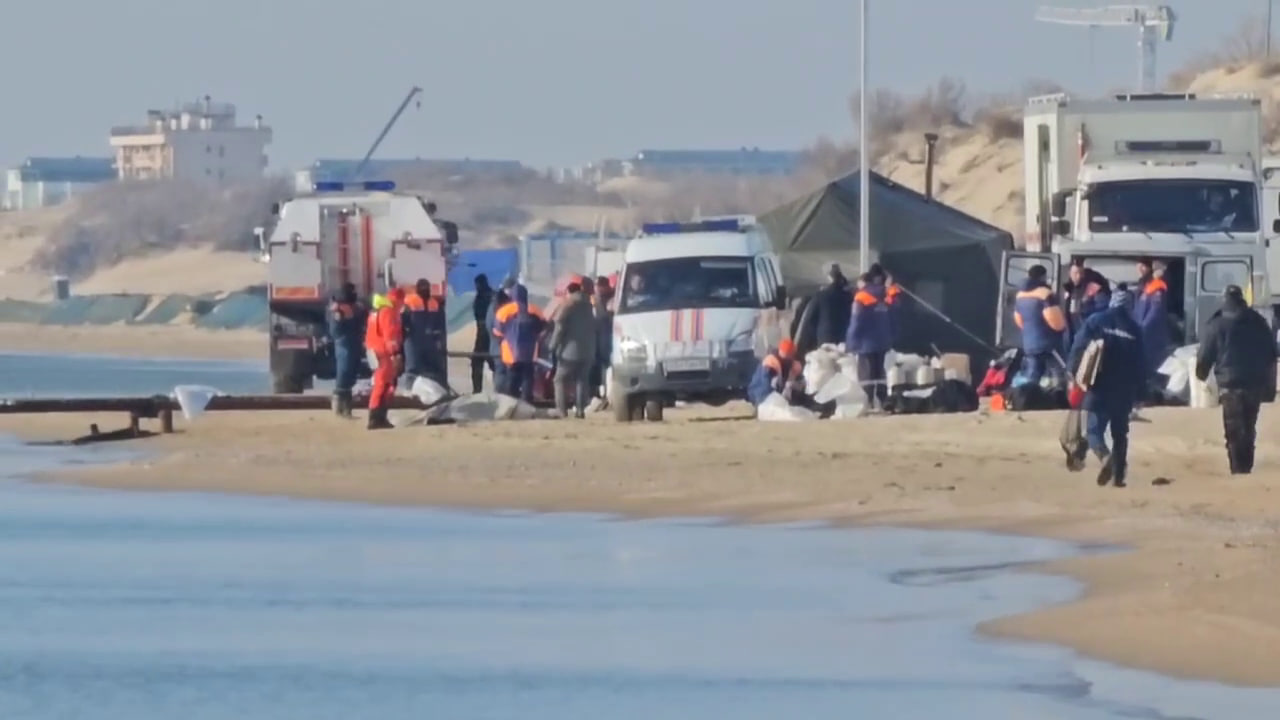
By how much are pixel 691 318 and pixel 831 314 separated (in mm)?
1948

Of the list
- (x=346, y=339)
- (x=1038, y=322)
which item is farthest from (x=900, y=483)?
(x=346, y=339)

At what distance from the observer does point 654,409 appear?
29.3m

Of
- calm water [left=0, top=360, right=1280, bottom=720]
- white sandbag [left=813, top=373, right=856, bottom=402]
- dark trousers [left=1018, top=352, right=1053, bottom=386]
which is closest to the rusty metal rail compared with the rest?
white sandbag [left=813, top=373, right=856, bottom=402]

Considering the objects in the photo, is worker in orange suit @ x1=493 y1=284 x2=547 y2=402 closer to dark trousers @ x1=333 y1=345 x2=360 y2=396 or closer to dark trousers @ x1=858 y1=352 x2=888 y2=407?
dark trousers @ x1=333 y1=345 x2=360 y2=396

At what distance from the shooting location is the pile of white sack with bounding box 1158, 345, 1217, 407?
27188 mm

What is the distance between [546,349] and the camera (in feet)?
100

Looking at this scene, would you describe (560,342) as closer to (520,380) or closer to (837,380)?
(520,380)

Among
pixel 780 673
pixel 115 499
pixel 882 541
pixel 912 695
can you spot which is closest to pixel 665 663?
pixel 780 673

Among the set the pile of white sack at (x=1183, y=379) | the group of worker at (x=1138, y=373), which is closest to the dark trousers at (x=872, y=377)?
the pile of white sack at (x=1183, y=379)

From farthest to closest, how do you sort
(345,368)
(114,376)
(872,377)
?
(114,376)
(345,368)
(872,377)

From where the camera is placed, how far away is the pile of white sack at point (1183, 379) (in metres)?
27.2

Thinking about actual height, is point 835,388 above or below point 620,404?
above

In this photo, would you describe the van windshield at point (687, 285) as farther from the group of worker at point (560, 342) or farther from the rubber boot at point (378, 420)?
the rubber boot at point (378, 420)

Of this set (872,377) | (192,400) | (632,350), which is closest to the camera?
(872,377)
